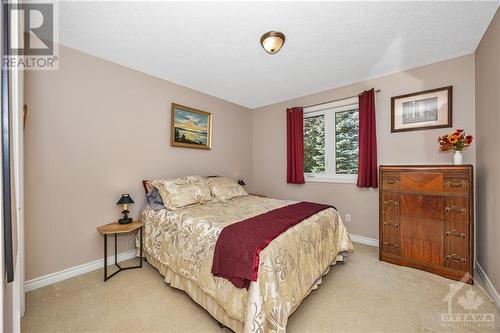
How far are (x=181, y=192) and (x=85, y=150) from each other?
3.83 ft

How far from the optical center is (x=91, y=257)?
244 cm

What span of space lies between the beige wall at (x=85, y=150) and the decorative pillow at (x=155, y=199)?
0.25 m

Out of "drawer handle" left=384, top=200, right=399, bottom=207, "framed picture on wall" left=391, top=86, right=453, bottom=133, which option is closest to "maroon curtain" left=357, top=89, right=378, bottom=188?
"framed picture on wall" left=391, top=86, right=453, bottom=133

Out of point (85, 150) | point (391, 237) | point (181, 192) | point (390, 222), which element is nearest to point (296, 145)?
point (390, 222)

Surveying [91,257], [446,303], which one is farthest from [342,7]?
[91,257]

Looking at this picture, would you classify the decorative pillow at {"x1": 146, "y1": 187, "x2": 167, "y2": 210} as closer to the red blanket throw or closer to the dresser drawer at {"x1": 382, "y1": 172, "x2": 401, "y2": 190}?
the red blanket throw

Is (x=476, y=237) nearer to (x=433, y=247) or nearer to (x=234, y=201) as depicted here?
(x=433, y=247)

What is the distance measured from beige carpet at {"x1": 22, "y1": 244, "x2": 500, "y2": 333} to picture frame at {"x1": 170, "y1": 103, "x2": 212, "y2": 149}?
194cm

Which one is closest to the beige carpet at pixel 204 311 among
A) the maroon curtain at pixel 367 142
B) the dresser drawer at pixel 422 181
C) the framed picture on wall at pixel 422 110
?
the dresser drawer at pixel 422 181

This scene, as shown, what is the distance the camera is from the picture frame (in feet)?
10.7

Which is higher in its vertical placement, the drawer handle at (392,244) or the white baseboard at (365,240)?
the drawer handle at (392,244)

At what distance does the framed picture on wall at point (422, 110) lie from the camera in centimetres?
261

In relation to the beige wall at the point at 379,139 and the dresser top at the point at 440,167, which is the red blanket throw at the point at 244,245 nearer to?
the dresser top at the point at 440,167

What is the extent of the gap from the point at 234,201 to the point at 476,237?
9.58 feet
